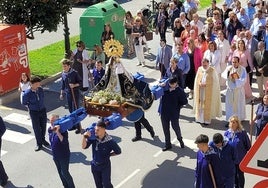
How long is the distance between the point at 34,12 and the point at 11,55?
1.59m

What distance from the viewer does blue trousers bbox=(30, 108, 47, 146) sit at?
40.3 ft

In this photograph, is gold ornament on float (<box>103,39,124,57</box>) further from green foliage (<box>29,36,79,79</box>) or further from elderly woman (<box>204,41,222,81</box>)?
green foliage (<box>29,36,79,79</box>)

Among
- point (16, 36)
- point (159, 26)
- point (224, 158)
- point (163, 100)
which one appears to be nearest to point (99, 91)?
point (163, 100)

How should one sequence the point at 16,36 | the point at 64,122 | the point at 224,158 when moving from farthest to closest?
the point at 16,36, the point at 64,122, the point at 224,158

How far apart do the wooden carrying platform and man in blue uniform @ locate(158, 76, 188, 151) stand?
3.33 ft

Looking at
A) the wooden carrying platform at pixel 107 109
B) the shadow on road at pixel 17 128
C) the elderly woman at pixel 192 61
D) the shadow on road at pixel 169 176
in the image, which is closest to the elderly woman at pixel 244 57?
the elderly woman at pixel 192 61

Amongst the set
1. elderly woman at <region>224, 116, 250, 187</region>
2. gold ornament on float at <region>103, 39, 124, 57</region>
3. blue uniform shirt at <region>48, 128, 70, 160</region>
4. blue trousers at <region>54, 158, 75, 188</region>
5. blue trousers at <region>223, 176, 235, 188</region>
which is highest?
gold ornament on float at <region>103, 39, 124, 57</region>

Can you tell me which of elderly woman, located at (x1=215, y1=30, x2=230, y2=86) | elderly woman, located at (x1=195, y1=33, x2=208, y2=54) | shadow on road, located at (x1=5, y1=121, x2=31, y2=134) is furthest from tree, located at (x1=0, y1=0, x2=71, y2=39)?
elderly woman, located at (x1=215, y1=30, x2=230, y2=86)

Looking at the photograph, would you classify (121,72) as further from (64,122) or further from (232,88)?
(232,88)

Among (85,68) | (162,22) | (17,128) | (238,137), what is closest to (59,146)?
(238,137)

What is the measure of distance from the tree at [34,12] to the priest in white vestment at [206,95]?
5.82 meters

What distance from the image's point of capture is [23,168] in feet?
38.3

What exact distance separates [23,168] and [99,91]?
2449 millimetres

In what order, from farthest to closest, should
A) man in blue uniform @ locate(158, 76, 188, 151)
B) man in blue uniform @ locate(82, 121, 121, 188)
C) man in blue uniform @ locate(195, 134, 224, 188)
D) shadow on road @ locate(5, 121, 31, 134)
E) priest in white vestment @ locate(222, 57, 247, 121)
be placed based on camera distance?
shadow on road @ locate(5, 121, 31, 134) < priest in white vestment @ locate(222, 57, 247, 121) < man in blue uniform @ locate(158, 76, 188, 151) < man in blue uniform @ locate(82, 121, 121, 188) < man in blue uniform @ locate(195, 134, 224, 188)
